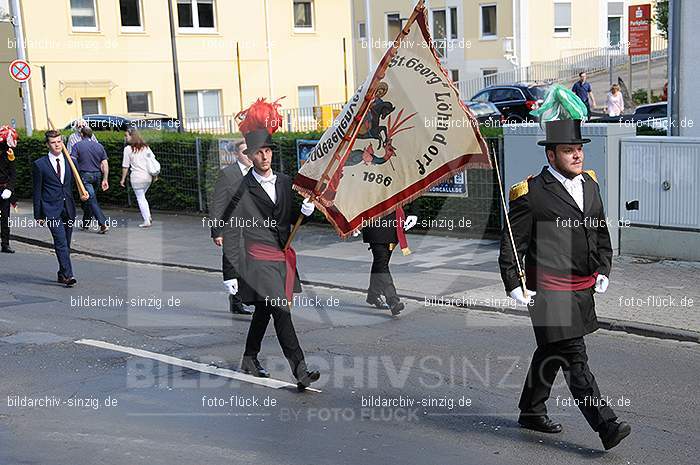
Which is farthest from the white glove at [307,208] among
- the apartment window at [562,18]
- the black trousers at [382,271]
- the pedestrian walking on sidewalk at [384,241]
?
the apartment window at [562,18]

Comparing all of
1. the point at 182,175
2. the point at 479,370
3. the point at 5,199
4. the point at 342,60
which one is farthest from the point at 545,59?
the point at 479,370

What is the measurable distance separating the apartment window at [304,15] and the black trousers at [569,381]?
34854 millimetres

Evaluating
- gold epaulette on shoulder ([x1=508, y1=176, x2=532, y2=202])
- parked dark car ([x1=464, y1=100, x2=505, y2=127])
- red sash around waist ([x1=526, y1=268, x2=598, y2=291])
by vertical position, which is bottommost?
parked dark car ([x1=464, y1=100, x2=505, y2=127])

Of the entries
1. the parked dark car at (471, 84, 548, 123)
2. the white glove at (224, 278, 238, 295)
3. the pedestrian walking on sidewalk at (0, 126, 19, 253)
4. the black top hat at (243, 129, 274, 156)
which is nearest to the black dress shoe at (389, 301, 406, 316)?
the white glove at (224, 278, 238, 295)

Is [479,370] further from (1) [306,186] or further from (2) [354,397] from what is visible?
(1) [306,186]

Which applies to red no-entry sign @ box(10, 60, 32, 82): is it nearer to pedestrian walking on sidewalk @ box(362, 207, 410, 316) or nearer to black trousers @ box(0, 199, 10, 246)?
black trousers @ box(0, 199, 10, 246)

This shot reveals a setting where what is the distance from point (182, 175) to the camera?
62.8 ft

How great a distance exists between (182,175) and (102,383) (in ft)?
38.0

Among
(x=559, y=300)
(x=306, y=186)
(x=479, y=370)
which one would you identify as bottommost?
(x=479, y=370)

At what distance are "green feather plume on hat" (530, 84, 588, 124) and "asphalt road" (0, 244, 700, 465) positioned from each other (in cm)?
199

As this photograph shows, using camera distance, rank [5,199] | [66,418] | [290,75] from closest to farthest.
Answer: [66,418]
[5,199]
[290,75]

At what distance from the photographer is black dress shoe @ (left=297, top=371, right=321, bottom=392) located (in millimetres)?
7441

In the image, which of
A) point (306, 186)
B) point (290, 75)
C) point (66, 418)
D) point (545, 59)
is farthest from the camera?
point (545, 59)

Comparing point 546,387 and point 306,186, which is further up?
point 306,186
